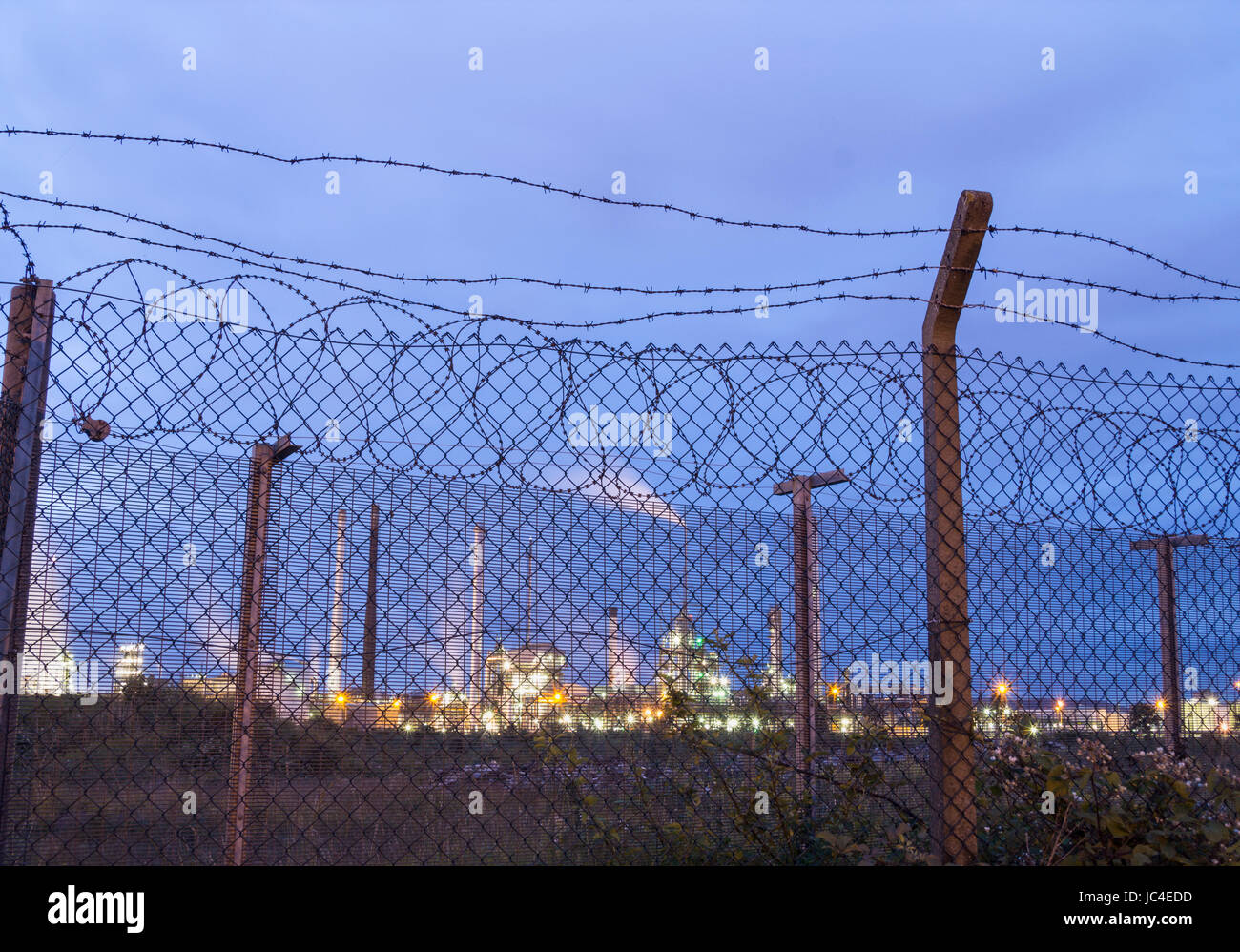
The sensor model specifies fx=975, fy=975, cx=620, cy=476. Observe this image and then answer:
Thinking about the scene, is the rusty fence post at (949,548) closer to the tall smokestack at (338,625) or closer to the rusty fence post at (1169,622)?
the rusty fence post at (1169,622)

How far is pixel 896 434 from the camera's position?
11.3ft

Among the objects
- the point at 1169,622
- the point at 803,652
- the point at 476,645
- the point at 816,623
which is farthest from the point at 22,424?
the point at 1169,622

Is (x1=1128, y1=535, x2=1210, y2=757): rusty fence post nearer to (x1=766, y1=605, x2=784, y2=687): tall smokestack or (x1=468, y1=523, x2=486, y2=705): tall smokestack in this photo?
(x1=766, y1=605, x2=784, y2=687): tall smokestack

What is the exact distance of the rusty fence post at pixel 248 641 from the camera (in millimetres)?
3213

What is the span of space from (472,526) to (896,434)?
5.07 ft

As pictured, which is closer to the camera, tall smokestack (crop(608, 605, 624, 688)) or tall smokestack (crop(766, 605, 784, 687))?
tall smokestack (crop(608, 605, 624, 688))

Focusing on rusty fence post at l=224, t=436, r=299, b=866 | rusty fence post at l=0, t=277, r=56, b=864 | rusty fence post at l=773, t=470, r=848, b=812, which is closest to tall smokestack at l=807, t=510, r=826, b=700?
rusty fence post at l=773, t=470, r=848, b=812

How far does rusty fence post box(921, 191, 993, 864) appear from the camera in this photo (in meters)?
3.15

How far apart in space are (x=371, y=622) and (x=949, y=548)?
6.39ft

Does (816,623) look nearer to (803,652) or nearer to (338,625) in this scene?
(803,652)

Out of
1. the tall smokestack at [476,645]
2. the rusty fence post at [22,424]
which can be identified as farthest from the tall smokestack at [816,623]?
the rusty fence post at [22,424]

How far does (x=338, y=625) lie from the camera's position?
3104 millimetres

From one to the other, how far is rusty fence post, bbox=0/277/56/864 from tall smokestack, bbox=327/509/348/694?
0.86 meters
